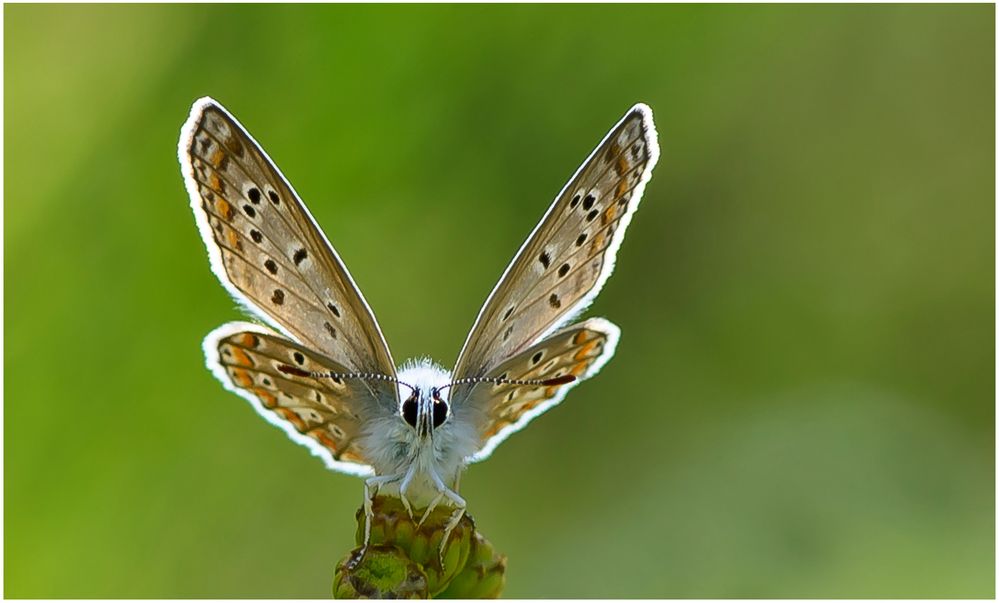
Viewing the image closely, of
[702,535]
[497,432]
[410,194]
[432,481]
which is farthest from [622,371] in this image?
[432,481]

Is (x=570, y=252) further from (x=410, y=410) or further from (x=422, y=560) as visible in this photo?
(x=422, y=560)


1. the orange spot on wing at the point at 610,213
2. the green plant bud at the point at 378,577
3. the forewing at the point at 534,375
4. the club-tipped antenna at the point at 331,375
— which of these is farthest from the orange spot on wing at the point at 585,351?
the green plant bud at the point at 378,577

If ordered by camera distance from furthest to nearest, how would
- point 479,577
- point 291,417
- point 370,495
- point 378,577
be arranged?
point 291,417 < point 370,495 < point 479,577 < point 378,577

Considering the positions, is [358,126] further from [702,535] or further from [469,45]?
[702,535]

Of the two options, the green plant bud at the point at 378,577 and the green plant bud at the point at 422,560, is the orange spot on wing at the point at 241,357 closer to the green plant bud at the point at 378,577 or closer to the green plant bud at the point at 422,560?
the green plant bud at the point at 422,560

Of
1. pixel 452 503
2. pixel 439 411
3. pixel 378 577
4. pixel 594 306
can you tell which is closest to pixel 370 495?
pixel 452 503

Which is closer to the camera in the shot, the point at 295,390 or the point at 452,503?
the point at 452,503

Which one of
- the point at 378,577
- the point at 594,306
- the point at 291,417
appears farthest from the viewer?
the point at 594,306

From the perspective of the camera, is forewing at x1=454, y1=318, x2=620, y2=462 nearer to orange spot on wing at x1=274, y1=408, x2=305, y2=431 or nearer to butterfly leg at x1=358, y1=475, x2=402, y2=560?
butterfly leg at x1=358, y1=475, x2=402, y2=560
